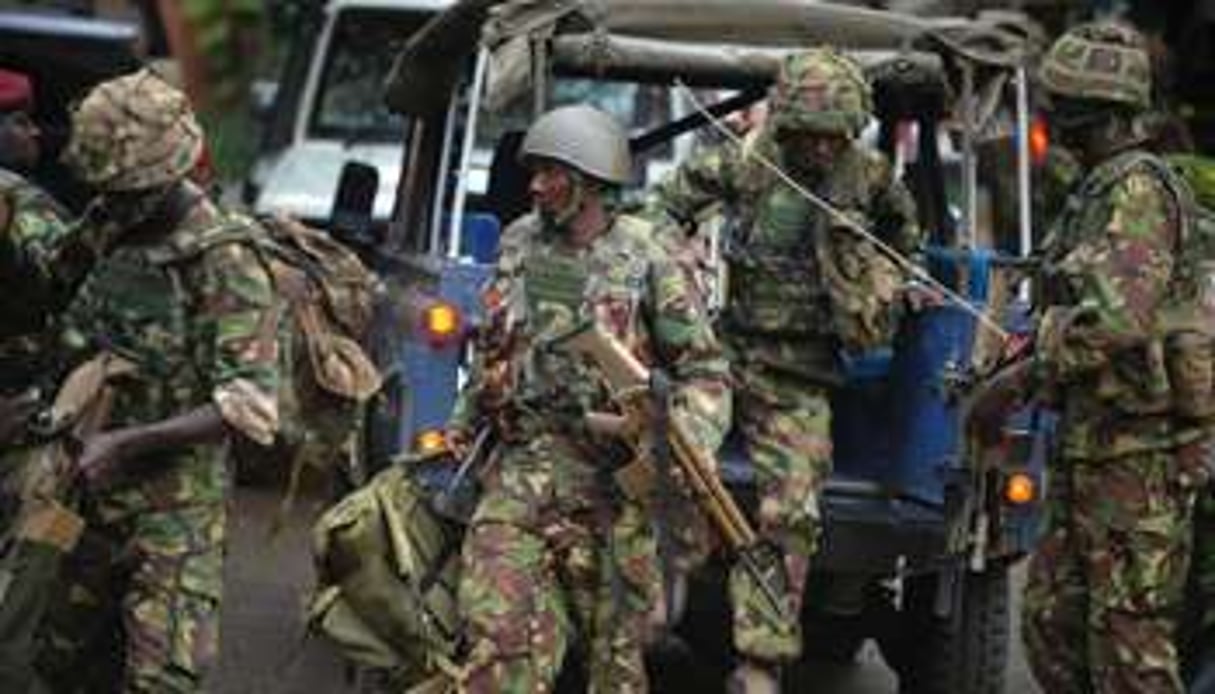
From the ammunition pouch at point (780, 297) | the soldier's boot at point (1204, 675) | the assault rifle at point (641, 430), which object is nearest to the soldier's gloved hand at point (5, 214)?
the assault rifle at point (641, 430)

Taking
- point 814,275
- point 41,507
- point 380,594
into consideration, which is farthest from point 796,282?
point 41,507

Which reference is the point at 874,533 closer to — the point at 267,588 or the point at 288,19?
the point at 267,588

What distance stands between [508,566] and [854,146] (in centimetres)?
177

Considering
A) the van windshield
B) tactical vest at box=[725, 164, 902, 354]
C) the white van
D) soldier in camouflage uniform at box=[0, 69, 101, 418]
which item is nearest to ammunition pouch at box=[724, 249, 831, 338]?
tactical vest at box=[725, 164, 902, 354]

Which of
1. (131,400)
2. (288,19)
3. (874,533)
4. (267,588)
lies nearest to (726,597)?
(874,533)

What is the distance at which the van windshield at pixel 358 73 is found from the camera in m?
11.9

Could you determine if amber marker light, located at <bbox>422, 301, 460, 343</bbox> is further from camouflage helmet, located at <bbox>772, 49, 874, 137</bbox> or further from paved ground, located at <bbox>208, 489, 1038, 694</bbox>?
camouflage helmet, located at <bbox>772, 49, 874, 137</bbox>

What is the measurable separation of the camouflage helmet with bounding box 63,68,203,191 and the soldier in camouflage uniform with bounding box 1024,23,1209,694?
81.2 inches

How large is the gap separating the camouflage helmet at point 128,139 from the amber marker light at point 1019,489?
254cm

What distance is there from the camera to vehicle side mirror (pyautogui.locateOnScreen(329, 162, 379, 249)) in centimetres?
840

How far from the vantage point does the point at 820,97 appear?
6555 mm

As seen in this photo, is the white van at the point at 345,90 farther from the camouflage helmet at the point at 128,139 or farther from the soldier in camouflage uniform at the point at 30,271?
the camouflage helmet at the point at 128,139

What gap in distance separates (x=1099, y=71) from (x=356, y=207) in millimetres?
3367

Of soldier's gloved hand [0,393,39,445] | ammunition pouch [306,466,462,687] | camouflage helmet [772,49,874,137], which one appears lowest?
ammunition pouch [306,466,462,687]
